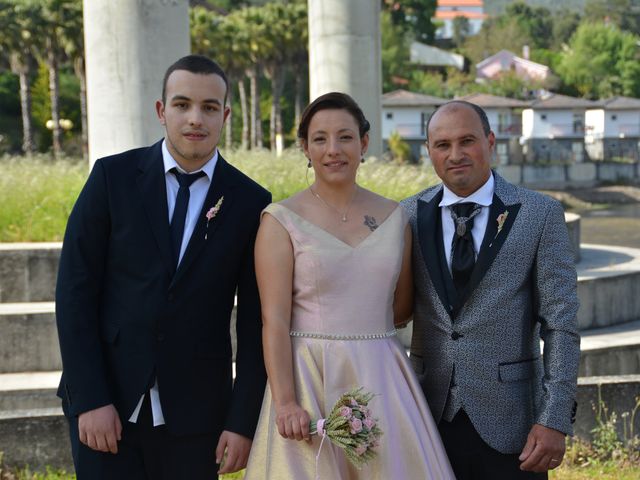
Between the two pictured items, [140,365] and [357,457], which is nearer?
[357,457]

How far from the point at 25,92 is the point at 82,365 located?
43400mm

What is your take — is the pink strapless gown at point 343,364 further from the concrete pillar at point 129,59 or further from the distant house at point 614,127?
the distant house at point 614,127

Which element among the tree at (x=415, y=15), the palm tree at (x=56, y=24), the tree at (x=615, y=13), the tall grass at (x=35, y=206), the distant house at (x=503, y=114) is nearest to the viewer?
the tall grass at (x=35, y=206)

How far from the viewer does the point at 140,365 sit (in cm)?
367

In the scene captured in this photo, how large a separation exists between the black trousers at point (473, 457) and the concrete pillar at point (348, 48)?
9751mm

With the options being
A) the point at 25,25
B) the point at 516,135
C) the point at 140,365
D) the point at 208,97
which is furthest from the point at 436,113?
the point at 516,135

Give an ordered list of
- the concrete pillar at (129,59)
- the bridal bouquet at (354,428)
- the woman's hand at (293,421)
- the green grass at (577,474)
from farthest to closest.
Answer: the concrete pillar at (129,59) → the green grass at (577,474) → the woman's hand at (293,421) → the bridal bouquet at (354,428)

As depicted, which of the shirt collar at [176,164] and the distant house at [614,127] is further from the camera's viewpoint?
the distant house at [614,127]

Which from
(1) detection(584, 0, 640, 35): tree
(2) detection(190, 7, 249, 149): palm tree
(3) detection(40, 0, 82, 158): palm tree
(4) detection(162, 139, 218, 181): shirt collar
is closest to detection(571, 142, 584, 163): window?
(2) detection(190, 7, 249, 149): palm tree

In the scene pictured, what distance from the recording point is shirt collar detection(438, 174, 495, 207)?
3736 millimetres

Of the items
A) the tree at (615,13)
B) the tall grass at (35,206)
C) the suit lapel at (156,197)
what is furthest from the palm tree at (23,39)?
the tree at (615,13)

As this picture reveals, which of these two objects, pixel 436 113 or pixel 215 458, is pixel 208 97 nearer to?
pixel 436 113

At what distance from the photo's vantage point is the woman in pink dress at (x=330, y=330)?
141 inches

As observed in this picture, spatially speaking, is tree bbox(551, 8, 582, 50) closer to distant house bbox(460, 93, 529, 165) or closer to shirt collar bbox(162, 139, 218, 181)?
distant house bbox(460, 93, 529, 165)
